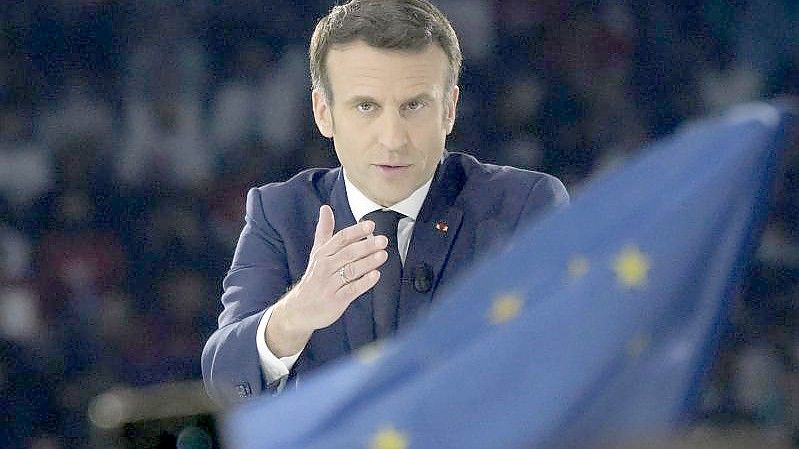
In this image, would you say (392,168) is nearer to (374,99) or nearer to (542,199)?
(374,99)

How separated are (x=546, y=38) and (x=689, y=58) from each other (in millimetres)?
501

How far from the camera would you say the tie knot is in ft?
7.78

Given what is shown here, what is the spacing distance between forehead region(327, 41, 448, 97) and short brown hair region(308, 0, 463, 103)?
0.01m

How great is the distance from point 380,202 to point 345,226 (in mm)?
74

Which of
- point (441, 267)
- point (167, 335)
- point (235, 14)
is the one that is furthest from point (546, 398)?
point (235, 14)

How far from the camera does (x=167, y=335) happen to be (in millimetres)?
4520

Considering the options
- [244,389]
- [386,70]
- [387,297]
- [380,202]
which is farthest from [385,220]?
[244,389]

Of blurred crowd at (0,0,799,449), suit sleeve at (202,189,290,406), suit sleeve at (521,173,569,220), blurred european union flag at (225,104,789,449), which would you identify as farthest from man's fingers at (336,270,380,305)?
blurred crowd at (0,0,799,449)

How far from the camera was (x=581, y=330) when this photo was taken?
43.3 inches

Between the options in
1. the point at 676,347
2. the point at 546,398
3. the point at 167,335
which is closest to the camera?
the point at 546,398

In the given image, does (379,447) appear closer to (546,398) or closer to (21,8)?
(546,398)

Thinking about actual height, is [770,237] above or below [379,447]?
above

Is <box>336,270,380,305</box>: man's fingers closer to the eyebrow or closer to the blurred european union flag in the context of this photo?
the eyebrow

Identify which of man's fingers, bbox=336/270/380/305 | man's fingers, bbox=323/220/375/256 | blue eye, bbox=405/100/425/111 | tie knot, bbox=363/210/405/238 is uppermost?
blue eye, bbox=405/100/425/111
